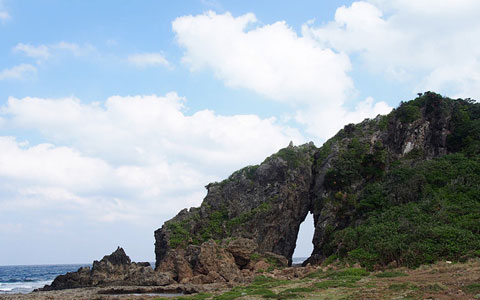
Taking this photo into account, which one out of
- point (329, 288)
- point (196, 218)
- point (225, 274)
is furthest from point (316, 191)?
point (329, 288)

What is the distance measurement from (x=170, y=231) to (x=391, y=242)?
30530 mm

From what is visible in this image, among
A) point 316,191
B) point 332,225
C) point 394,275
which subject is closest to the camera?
point 394,275

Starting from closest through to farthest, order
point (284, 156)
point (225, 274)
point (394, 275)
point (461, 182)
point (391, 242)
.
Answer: point (394, 275) < point (391, 242) < point (225, 274) < point (461, 182) < point (284, 156)

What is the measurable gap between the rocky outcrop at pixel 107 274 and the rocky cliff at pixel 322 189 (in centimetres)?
339

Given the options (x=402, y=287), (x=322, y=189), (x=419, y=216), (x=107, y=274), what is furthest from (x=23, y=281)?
(x=402, y=287)

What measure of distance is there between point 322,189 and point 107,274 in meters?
30.5

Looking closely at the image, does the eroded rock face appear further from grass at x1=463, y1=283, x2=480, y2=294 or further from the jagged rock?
grass at x1=463, y1=283, x2=480, y2=294

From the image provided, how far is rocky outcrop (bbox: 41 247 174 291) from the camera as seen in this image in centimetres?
4688

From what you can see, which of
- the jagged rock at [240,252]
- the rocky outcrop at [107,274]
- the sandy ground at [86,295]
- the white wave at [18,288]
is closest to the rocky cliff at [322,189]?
the jagged rock at [240,252]

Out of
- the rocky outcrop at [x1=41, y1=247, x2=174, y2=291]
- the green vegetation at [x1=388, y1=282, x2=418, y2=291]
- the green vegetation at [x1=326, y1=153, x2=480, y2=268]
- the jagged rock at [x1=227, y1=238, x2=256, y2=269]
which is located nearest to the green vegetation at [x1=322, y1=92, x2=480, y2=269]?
the green vegetation at [x1=326, y1=153, x2=480, y2=268]

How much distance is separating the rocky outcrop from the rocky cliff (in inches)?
133

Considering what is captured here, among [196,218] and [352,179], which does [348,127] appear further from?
[196,218]

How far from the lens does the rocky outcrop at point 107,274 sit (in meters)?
46.9

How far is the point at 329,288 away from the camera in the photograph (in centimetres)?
2328
